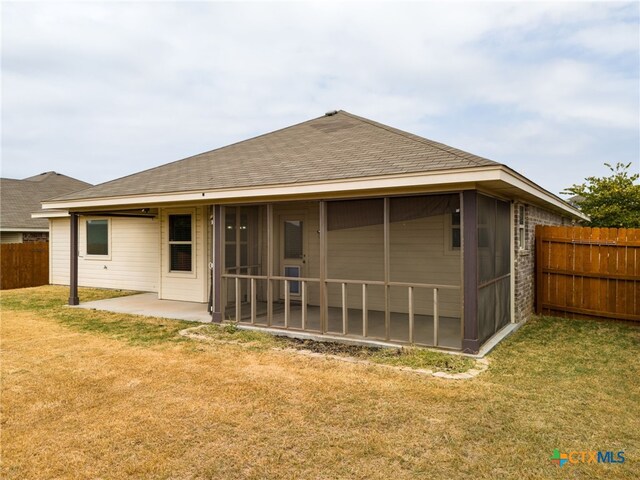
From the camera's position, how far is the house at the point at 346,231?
560 cm

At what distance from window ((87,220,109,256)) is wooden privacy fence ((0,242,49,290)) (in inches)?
112

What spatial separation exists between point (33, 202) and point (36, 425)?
19.7 metres

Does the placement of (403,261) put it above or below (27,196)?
below

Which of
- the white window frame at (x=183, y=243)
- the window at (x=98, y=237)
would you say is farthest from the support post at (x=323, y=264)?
the window at (x=98, y=237)

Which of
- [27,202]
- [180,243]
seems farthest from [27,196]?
[180,243]

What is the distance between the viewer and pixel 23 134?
90.0 feet

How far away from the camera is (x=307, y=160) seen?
7.46m

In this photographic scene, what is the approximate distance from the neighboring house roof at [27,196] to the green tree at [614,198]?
78.7 feet

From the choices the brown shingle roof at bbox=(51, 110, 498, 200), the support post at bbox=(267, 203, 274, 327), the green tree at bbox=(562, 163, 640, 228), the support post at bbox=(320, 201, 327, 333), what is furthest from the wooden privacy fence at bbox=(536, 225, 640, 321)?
the green tree at bbox=(562, 163, 640, 228)

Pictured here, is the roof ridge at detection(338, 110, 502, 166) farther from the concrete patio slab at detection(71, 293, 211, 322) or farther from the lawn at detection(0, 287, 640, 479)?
the concrete patio slab at detection(71, 293, 211, 322)

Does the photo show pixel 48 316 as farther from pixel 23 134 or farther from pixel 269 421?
pixel 23 134

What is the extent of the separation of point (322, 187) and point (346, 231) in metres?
2.97

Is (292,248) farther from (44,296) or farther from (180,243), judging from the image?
(44,296)

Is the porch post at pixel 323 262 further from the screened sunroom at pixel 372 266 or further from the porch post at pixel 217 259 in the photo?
the porch post at pixel 217 259
